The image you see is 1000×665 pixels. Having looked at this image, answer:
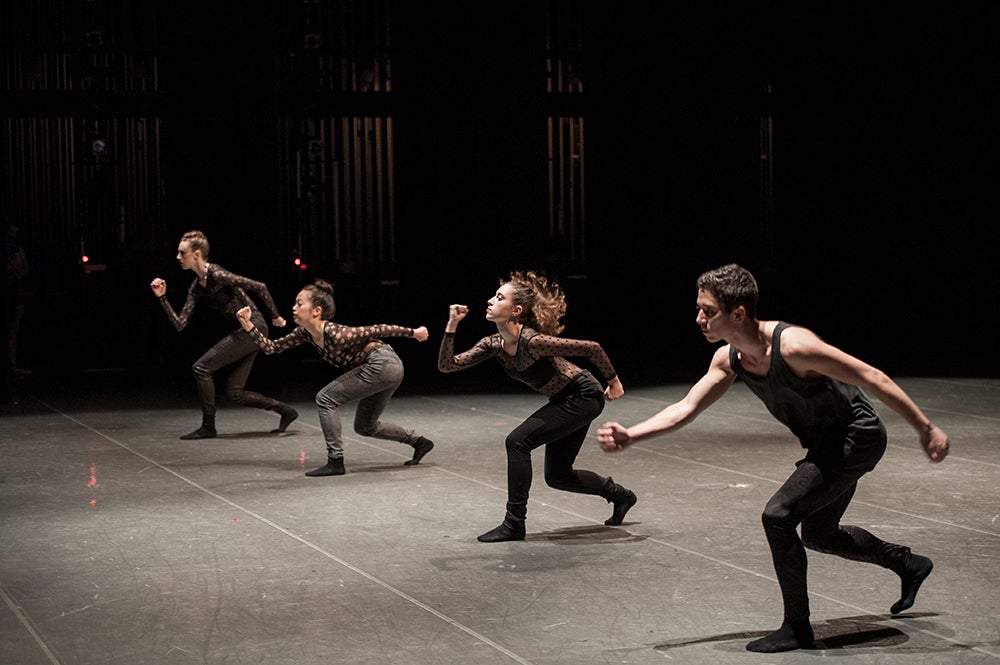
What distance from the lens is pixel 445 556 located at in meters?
6.60

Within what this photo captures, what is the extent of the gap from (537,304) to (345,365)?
8.00 feet

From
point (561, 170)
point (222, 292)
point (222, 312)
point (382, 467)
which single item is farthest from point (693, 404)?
point (561, 170)

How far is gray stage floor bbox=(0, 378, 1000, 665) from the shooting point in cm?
514

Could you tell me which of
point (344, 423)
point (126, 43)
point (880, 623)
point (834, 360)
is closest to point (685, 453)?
point (344, 423)

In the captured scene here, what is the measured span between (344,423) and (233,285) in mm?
1546

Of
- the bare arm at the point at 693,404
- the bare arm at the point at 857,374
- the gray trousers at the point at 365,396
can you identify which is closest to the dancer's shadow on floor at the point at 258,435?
the gray trousers at the point at 365,396

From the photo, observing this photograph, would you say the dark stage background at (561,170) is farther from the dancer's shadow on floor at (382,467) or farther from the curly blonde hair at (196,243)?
the dancer's shadow on floor at (382,467)

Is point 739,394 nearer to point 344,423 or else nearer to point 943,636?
point 344,423

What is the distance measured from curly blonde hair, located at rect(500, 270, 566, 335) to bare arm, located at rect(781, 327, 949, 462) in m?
2.43

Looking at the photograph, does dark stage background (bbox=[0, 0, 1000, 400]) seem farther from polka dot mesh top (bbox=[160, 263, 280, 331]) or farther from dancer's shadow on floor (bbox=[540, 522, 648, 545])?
dancer's shadow on floor (bbox=[540, 522, 648, 545])

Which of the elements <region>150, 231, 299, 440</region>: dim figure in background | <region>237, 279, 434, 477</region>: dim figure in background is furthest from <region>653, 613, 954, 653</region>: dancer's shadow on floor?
<region>150, 231, 299, 440</region>: dim figure in background

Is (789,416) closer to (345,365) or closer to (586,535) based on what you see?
(586,535)

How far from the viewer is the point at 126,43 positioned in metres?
17.0

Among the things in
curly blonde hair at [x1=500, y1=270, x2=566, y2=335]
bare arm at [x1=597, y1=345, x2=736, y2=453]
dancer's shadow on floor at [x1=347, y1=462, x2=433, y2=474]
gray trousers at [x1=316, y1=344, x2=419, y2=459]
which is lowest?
dancer's shadow on floor at [x1=347, y1=462, x2=433, y2=474]
